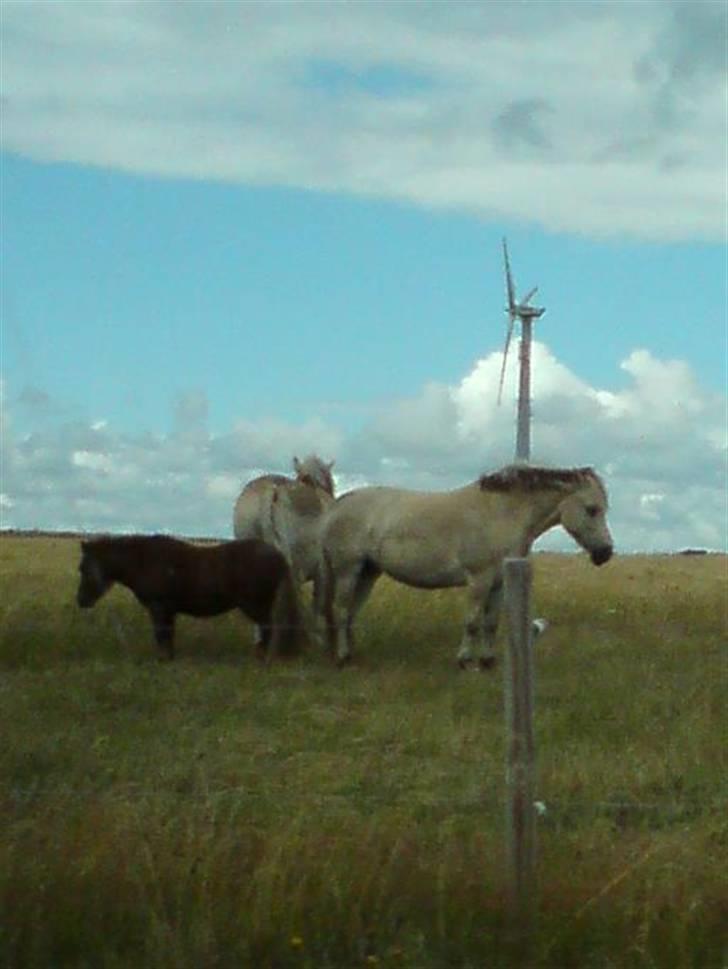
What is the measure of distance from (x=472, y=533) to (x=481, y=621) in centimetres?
82

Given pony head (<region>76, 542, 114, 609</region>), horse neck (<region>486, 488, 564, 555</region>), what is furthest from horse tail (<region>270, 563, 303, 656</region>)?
horse neck (<region>486, 488, 564, 555</region>)

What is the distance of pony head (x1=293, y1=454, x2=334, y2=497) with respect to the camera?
61.9ft

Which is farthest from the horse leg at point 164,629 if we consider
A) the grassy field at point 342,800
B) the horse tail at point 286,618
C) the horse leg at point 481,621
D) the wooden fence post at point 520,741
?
the wooden fence post at point 520,741

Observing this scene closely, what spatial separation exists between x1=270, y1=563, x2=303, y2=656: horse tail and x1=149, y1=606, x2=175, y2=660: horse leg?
866 mm

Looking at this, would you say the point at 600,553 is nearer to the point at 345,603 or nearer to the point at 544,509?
the point at 544,509

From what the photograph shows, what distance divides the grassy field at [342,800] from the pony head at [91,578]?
0.33m

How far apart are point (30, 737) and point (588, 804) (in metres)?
3.61

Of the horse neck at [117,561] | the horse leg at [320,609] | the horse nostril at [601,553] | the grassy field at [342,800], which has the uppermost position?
the horse nostril at [601,553]

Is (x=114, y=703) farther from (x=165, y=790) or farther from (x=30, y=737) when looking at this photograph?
(x=165, y=790)

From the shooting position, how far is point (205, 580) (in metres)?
16.5

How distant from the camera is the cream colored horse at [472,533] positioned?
53.6 feet

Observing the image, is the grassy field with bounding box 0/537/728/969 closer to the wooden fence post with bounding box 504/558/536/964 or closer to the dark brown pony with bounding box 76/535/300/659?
the wooden fence post with bounding box 504/558/536/964

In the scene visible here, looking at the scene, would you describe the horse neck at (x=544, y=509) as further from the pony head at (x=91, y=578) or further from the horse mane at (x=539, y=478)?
the pony head at (x=91, y=578)

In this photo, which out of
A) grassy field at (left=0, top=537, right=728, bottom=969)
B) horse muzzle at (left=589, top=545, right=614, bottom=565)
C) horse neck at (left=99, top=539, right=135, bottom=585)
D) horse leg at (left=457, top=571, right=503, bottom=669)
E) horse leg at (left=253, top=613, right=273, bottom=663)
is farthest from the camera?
horse neck at (left=99, top=539, right=135, bottom=585)
